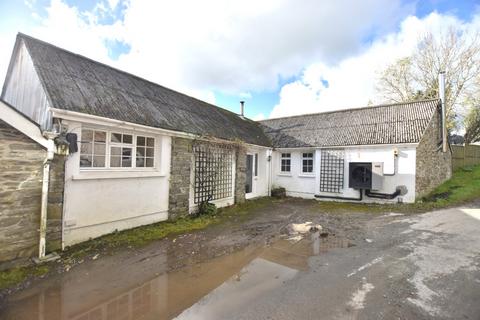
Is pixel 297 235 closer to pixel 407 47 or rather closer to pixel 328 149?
pixel 328 149

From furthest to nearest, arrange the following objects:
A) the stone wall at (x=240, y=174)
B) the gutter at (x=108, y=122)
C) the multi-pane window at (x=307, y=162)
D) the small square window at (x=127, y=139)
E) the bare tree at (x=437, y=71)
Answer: the bare tree at (x=437, y=71) < the multi-pane window at (x=307, y=162) < the stone wall at (x=240, y=174) < the small square window at (x=127, y=139) < the gutter at (x=108, y=122)

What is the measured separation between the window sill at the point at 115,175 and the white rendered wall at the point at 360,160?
334 inches

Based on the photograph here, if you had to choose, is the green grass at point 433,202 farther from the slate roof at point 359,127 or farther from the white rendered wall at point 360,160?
the slate roof at point 359,127

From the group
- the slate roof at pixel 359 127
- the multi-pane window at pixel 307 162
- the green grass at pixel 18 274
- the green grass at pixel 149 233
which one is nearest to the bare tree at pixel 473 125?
the slate roof at pixel 359 127

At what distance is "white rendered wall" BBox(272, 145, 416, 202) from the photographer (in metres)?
10.5

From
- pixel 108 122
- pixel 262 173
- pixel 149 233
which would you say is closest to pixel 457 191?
pixel 262 173

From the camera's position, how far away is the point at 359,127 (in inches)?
502

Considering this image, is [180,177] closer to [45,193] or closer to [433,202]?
[45,193]

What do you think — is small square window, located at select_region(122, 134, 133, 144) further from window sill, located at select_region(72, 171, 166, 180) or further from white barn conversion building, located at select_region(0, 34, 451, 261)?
window sill, located at select_region(72, 171, 166, 180)

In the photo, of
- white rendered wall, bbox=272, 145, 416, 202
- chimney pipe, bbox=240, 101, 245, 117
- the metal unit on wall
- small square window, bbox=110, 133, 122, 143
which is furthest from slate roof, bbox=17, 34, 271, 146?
the metal unit on wall

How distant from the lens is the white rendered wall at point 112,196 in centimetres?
548

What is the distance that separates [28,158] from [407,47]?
28427 mm

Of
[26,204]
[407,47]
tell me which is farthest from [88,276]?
[407,47]

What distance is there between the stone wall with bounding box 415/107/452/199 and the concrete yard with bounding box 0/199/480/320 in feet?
16.1
